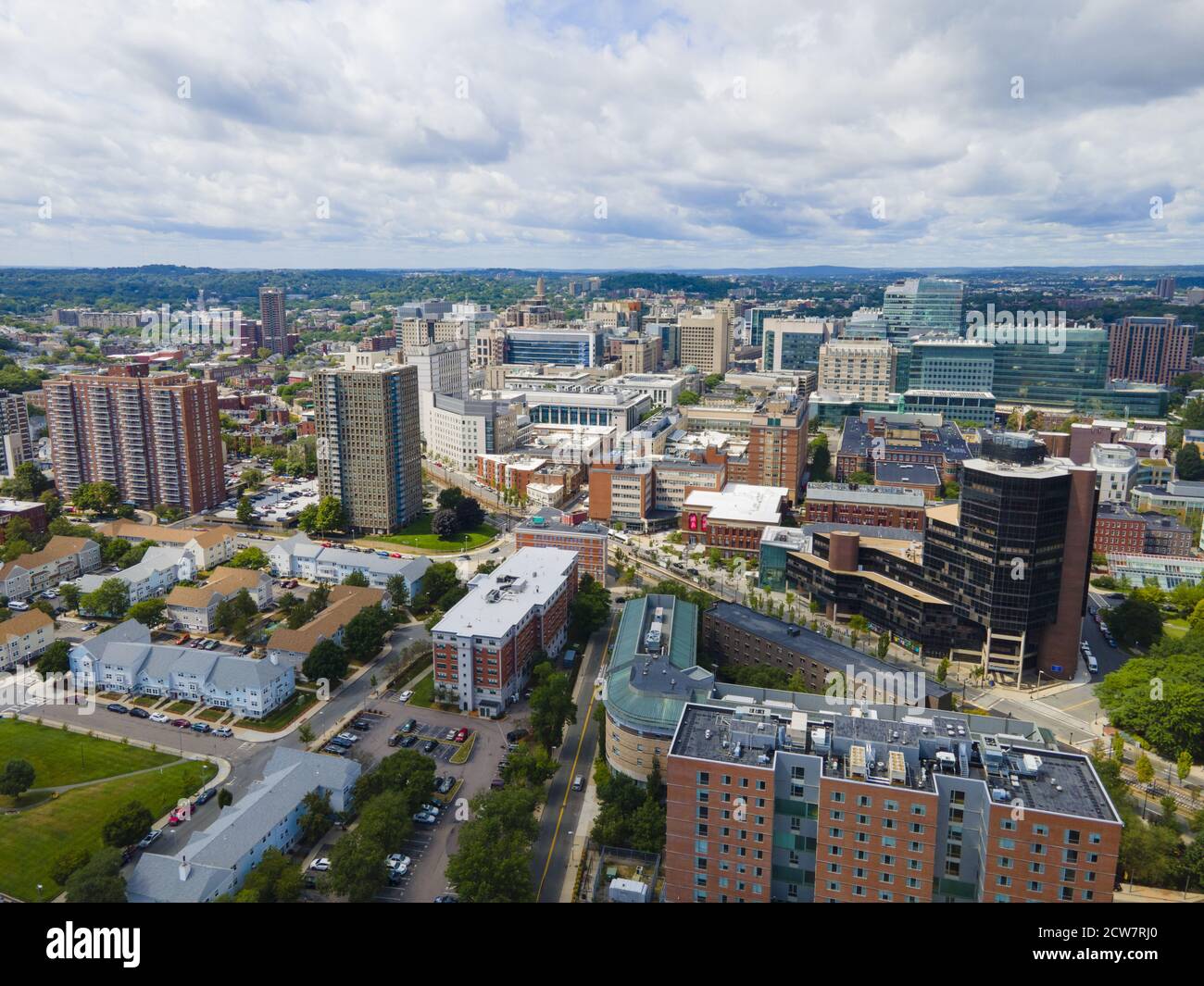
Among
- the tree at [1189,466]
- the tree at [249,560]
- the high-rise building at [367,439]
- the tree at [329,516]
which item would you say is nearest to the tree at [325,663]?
the tree at [249,560]

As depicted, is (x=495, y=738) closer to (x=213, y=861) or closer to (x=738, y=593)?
(x=213, y=861)

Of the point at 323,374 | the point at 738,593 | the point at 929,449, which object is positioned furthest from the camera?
the point at 929,449

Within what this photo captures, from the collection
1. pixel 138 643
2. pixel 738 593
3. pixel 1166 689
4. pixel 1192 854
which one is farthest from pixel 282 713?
pixel 1166 689

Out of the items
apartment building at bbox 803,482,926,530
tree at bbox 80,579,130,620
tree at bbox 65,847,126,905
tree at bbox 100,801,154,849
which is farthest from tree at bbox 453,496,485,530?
tree at bbox 65,847,126,905

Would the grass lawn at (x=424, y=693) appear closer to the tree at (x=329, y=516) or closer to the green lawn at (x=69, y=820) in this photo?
the green lawn at (x=69, y=820)

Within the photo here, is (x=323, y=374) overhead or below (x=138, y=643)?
overhead

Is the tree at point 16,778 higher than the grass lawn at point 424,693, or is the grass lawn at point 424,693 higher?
the tree at point 16,778

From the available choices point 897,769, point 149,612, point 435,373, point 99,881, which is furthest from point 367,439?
point 897,769
